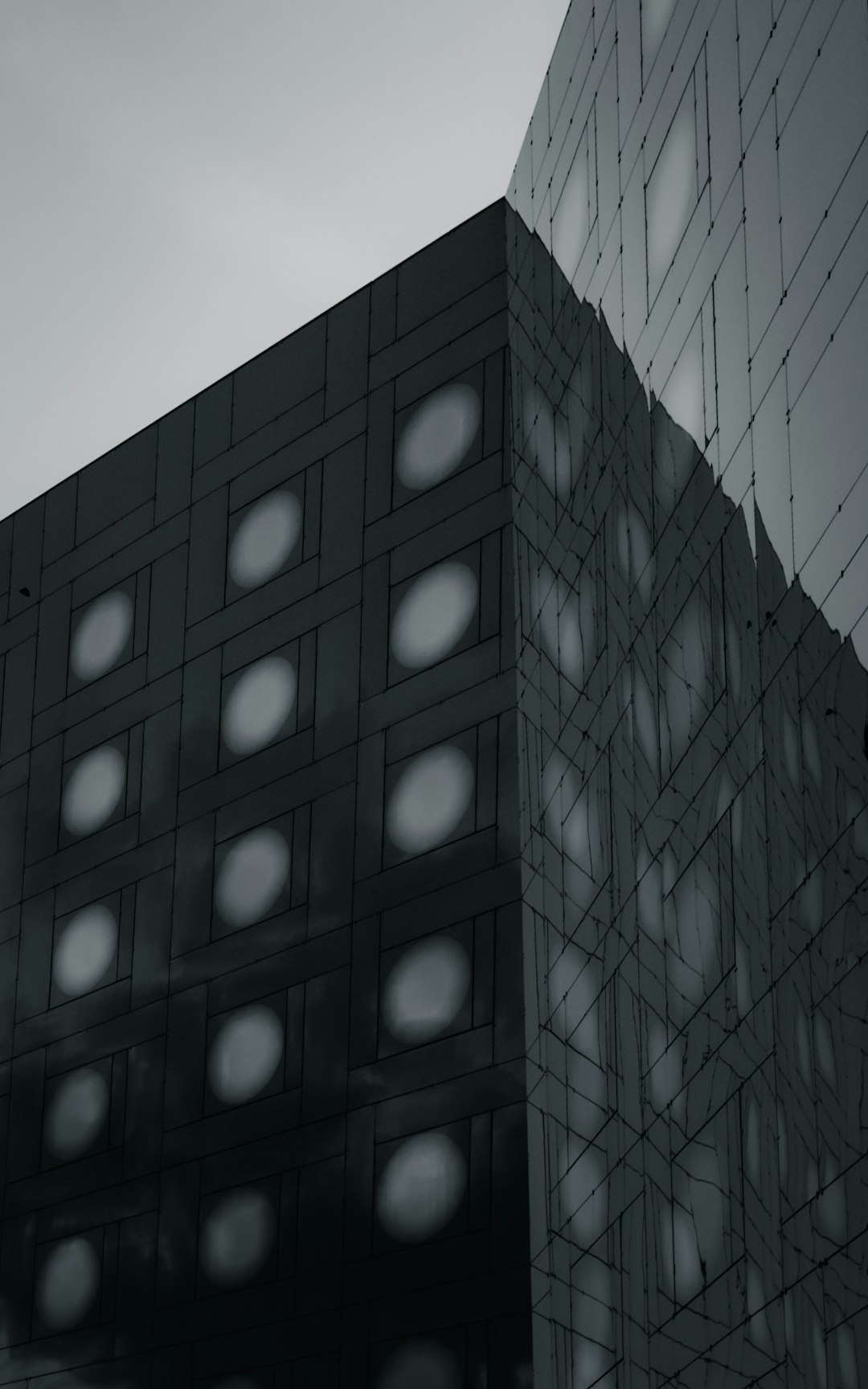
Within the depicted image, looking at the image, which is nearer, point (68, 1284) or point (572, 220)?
point (572, 220)

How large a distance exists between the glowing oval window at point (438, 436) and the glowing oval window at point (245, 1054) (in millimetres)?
7362

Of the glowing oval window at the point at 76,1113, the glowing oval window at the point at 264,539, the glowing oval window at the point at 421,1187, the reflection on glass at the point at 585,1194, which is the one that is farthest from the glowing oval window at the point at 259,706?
the reflection on glass at the point at 585,1194

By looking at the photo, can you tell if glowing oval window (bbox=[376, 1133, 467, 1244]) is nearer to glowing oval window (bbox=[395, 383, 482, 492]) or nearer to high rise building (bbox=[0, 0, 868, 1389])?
high rise building (bbox=[0, 0, 868, 1389])

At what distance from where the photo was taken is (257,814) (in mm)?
25750

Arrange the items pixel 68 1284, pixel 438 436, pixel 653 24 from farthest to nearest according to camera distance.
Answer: pixel 438 436
pixel 68 1284
pixel 653 24

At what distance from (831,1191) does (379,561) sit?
13.4 metres

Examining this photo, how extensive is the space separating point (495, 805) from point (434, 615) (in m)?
3.13

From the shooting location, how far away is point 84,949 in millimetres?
27391

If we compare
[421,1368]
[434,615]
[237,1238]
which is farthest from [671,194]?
[237,1238]

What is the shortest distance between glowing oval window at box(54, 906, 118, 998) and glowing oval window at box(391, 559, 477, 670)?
598 cm

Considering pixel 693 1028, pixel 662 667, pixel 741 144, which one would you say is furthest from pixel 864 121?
pixel 693 1028

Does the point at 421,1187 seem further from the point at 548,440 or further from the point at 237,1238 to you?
the point at 548,440

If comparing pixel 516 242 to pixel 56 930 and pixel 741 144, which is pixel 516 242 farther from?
pixel 56 930

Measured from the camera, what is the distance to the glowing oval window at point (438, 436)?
25812 millimetres
